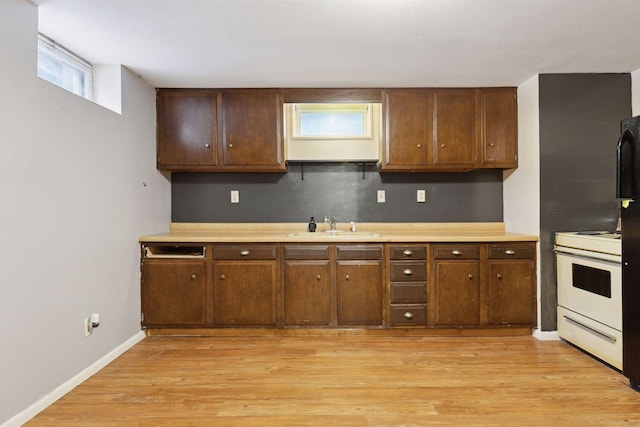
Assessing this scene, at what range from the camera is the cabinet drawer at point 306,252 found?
3064 mm

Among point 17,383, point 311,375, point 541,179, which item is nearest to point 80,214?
point 17,383

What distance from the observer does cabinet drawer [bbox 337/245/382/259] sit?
3064 mm

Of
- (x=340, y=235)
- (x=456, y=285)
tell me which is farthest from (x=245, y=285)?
(x=456, y=285)

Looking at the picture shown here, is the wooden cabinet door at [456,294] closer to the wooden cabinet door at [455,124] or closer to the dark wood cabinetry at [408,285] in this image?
the dark wood cabinetry at [408,285]

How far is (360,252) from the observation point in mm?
3066

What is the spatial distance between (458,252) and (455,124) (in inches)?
44.4

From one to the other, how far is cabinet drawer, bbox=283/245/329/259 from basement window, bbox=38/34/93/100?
191 cm

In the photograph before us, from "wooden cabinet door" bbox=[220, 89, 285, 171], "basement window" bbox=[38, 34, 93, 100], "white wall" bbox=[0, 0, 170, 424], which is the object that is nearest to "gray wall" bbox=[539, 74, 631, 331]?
"wooden cabinet door" bbox=[220, 89, 285, 171]

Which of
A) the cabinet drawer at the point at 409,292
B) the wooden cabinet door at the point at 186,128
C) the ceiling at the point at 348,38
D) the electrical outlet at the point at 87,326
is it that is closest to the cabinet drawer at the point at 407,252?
the cabinet drawer at the point at 409,292

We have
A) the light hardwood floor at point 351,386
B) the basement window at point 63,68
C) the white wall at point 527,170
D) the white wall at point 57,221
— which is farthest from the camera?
the white wall at point 527,170

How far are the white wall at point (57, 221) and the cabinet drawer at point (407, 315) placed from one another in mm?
2098

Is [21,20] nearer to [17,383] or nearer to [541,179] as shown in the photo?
[17,383]

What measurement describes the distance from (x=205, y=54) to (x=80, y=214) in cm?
134

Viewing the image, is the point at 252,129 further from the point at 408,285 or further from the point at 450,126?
the point at 408,285
